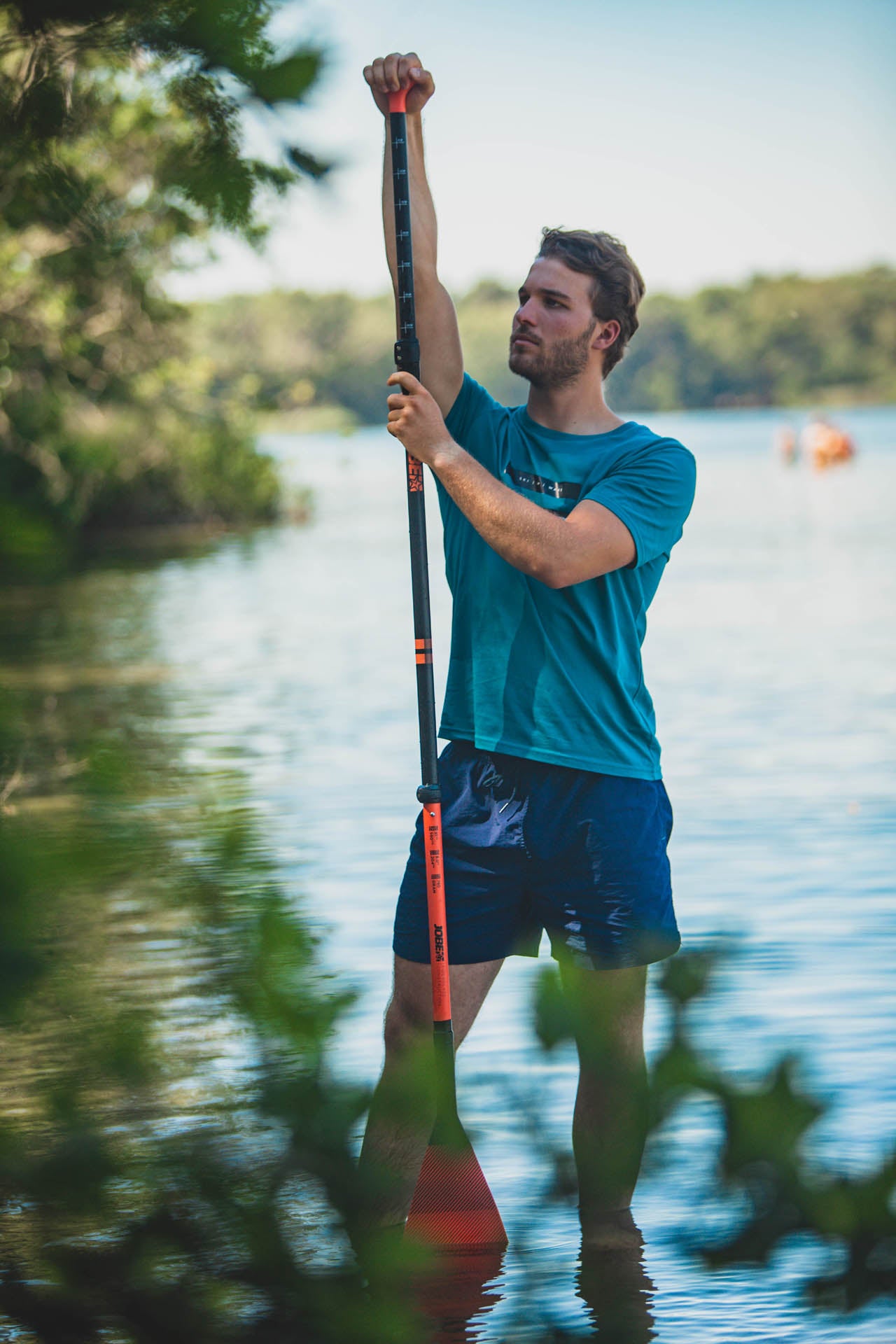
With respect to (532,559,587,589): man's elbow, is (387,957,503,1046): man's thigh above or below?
below

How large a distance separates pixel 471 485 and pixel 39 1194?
172 cm

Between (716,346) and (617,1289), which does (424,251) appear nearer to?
(617,1289)

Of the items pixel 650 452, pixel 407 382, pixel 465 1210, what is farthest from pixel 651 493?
pixel 465 1210

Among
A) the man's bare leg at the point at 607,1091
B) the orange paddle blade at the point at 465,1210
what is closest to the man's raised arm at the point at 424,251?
the orange paddle blade at the point at 465,1210

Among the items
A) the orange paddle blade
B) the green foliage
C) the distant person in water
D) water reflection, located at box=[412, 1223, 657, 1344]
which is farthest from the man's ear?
the distant person in water

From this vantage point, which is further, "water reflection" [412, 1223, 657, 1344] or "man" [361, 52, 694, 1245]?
"man" [361, 52, 694, 1245]

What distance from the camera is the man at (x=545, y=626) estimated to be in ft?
10.1

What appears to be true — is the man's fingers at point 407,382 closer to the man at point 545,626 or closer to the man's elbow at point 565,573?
the man at point 545,626

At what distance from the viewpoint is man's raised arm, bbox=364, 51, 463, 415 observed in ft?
10.8

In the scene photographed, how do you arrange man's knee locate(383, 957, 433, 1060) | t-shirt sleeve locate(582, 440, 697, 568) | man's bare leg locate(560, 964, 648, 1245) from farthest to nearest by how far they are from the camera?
man's knee locate(383, 957, 433, 1060) → t-shirt sleeve locate(582, 440, 697, 568) → man's bare leg locate(560, 964, 648, 1245)

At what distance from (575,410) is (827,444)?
154 feet

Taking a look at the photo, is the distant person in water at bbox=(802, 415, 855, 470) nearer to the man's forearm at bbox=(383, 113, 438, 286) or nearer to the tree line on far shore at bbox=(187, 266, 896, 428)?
the tree line on far shore at bbox=(187, 266, 896, 428)

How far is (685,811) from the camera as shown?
344 inches

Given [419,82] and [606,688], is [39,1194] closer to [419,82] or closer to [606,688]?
[606,688]
